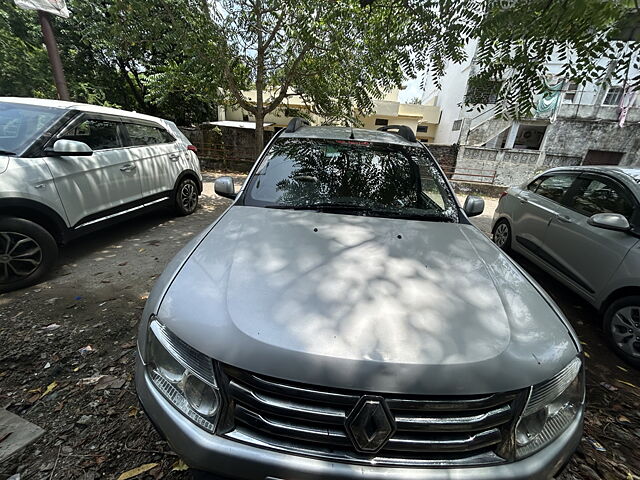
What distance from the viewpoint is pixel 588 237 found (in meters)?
3.01

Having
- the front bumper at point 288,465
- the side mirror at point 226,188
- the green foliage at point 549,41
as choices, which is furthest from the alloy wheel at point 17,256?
the green foliage at point 549,41

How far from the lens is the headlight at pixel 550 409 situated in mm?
1066

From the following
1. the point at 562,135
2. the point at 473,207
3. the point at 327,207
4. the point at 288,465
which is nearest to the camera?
the point at 288,465

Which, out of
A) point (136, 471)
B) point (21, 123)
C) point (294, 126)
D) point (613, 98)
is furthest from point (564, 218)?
point (613, 98)

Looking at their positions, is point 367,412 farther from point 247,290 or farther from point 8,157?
point 8,157

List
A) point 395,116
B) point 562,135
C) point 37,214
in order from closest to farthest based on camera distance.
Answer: point 37,214
point 562,135
point 395,116

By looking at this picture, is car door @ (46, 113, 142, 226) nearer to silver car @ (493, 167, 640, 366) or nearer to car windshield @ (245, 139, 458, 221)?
car windshield @ (245, 139, 458, 221)

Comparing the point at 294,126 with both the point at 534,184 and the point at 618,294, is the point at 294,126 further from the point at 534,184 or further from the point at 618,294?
the point at 534,184

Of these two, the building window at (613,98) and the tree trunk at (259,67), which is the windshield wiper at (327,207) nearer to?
the tree trunk at (259,67)

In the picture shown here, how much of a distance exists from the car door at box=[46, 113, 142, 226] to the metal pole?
197 cm

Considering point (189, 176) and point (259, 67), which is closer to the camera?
point (189, 176)

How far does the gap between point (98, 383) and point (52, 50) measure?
5.53 meters

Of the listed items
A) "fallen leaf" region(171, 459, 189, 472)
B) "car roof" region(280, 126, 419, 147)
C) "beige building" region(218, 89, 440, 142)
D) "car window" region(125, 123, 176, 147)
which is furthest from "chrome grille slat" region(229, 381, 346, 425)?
"beige building" region(218, 89, 440, 142)

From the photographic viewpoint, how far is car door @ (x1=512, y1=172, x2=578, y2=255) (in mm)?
3664
